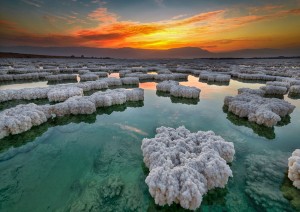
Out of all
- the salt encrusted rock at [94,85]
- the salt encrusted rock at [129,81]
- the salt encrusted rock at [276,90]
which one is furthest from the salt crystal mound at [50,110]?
the salt encrusted rock at [276,90]

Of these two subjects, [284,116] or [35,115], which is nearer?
[35,115]

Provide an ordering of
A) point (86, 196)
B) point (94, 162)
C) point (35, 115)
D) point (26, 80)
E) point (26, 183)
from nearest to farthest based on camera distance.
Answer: point (86, 196) → point (26, 183) → point (94, 162) → point (35, 115) → point (26, 80)

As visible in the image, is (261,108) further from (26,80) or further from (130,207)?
(26,80)

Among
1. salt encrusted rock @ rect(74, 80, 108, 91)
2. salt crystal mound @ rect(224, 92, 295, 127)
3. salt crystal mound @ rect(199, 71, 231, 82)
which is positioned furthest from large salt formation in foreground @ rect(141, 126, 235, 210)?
salt crystal mound @ rect(199, 71, 231, 82)

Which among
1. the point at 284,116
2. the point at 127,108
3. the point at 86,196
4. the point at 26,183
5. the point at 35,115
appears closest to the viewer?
the point at 86,196

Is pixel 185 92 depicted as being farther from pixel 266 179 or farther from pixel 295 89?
pixel 295 89

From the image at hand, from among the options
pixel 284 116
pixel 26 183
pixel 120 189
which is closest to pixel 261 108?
pixel 284 116
